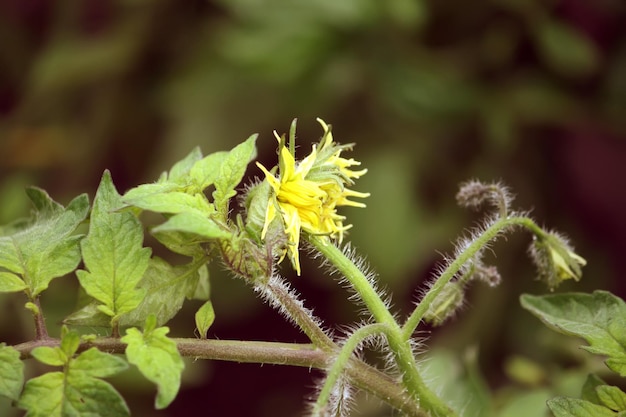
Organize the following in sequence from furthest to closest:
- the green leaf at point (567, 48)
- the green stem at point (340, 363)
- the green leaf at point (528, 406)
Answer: the green leaf at point (567, 48)
the green leaf at point (528, 406)
the green stem at point (340, 363)

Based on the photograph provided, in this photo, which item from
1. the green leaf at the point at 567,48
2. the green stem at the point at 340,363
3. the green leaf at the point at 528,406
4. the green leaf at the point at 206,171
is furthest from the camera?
the green leaf at the point at 567,48

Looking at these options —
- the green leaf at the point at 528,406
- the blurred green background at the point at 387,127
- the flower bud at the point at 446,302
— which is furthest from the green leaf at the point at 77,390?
the blurred green background at the point at 387,127

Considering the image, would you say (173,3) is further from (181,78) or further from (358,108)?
(358,108)

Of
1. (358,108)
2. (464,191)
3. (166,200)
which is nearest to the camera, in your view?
(166,200)

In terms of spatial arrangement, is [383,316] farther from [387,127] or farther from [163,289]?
[387,127]

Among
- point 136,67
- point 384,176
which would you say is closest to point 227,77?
point 136,67

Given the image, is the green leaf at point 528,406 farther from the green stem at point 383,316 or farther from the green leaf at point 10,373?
the green leaf at point 10,373

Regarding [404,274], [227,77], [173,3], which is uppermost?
[173,3]
